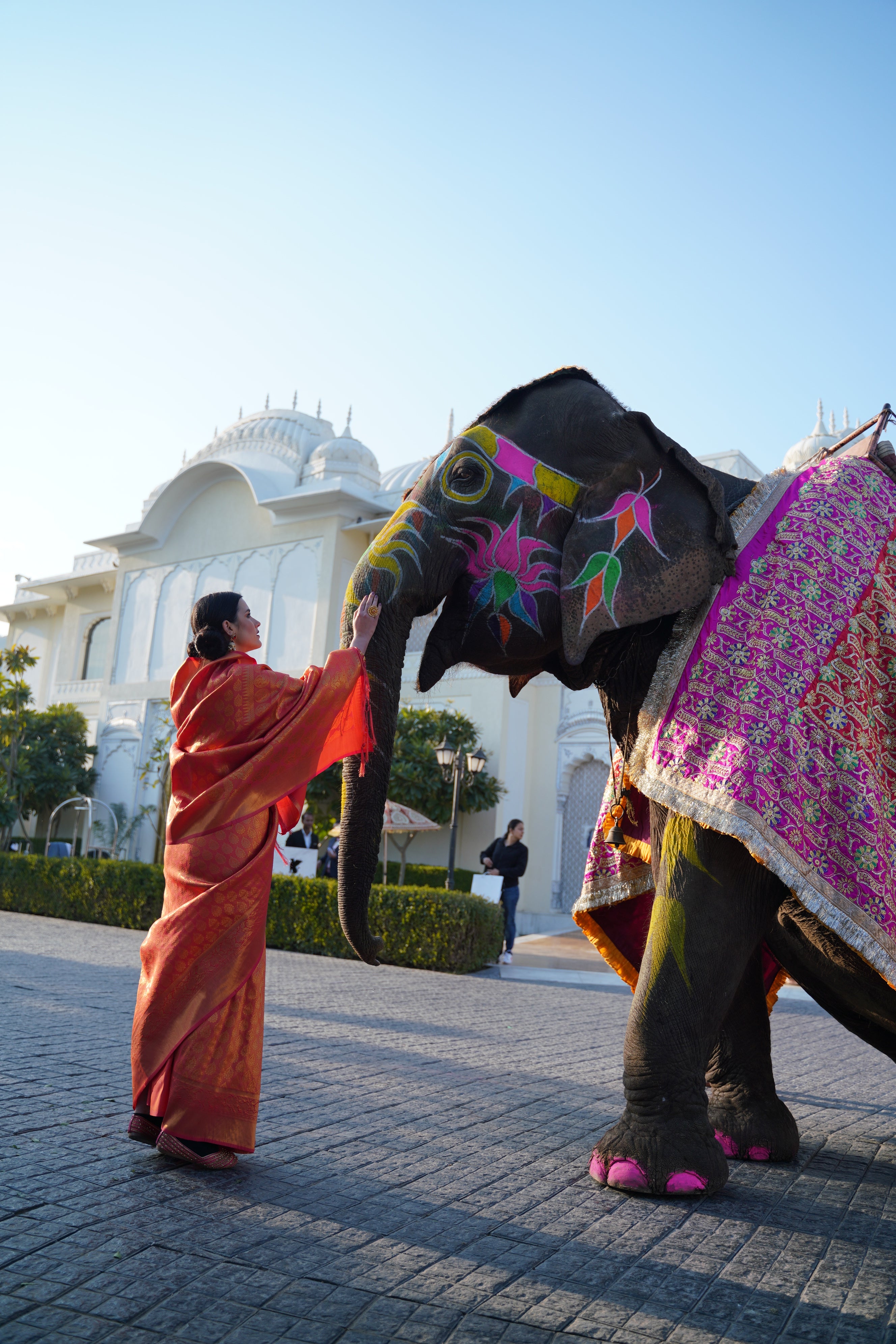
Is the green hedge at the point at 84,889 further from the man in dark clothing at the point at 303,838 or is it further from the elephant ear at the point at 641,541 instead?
the elephant ear at the point at 641,541

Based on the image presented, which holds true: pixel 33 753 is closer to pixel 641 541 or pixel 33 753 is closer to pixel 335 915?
pixel 335 915

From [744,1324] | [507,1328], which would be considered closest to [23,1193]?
[507,1328]

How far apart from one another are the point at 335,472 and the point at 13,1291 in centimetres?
1975

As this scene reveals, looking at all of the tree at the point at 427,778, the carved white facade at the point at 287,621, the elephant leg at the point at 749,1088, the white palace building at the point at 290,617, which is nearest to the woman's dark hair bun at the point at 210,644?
the elephant leg at the point at 749,1088

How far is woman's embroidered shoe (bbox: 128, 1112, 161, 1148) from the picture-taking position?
258cm

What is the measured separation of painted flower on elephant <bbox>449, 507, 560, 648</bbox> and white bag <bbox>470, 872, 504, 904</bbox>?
8.96m

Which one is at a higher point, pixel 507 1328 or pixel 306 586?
pixel 306 586

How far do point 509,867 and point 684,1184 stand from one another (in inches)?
365

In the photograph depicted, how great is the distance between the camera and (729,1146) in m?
3.02

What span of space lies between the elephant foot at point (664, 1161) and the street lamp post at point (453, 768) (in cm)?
834

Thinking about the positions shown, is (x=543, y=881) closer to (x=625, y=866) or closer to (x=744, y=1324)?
(x=625, y=866)

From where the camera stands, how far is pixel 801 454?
17.6 m

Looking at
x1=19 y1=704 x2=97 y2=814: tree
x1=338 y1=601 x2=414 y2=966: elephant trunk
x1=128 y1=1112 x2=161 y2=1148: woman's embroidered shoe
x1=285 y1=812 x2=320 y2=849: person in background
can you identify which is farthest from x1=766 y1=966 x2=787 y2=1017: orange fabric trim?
x1=19 y1=704 x2=97 y2=814: tree

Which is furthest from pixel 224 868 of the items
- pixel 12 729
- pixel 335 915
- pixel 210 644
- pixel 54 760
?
pixel 54 760
